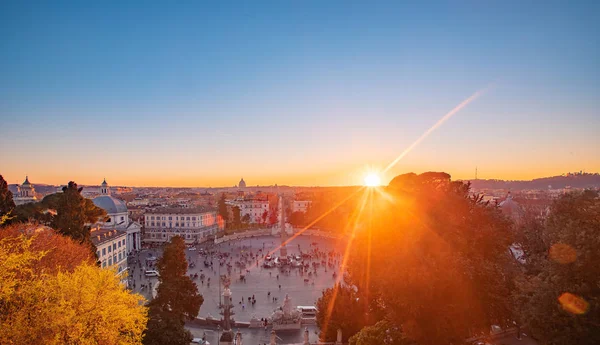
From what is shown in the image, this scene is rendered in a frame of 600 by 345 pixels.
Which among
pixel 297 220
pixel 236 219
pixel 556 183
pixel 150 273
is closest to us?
pixel 150 273

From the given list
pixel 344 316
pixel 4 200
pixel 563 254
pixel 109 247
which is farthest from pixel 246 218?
pixel 563 254

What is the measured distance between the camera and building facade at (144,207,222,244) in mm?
64750

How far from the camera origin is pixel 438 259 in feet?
43.0

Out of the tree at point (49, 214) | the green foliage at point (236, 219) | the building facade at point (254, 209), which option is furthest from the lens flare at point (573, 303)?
the building facade at point (254, 209)

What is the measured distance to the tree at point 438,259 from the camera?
43.0 ft

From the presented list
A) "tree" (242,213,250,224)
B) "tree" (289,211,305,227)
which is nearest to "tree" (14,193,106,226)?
"tree" (289,211,305,227)

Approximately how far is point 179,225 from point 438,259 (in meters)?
57.6

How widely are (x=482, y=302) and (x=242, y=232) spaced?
56144 mm

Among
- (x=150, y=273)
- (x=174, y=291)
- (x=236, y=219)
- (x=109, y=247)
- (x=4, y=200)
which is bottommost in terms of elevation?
(x=150, y=273)

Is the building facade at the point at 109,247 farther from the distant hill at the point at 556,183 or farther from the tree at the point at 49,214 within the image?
the distant hill at the point at 556,183

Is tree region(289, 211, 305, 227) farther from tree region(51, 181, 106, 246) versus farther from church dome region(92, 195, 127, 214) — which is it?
tree region(51, 181, 106, 246)

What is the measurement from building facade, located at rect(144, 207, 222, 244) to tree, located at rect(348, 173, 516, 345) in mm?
51954

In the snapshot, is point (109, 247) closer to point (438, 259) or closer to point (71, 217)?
point (71, 217)

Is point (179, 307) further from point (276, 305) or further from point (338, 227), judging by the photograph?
point (338, 227)
